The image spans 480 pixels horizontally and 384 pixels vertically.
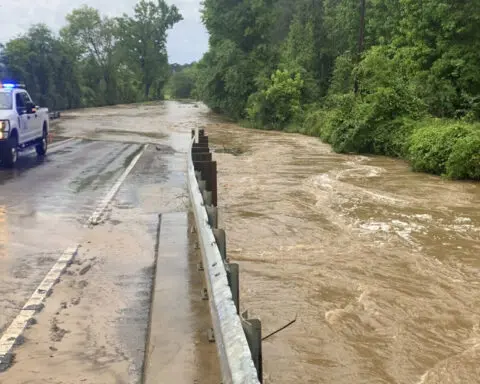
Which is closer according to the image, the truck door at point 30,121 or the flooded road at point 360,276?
the flooded road at point 360,276

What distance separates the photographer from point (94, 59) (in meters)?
81.3

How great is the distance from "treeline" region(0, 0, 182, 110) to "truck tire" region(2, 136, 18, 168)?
33600 mm

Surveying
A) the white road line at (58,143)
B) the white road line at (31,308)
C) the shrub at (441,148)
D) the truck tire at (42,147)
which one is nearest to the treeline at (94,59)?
the white road line at (58,143)

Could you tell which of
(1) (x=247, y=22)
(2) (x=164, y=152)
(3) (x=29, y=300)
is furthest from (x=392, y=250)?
(1) (x=247, y=22)

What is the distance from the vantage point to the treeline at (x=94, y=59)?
50.1 meters

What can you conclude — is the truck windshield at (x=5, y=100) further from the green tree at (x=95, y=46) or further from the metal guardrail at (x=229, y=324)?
the green tree at (x=95, y=46)

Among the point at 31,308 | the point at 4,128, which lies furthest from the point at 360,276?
the point at 4,128

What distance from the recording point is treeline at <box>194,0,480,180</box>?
70.1ft

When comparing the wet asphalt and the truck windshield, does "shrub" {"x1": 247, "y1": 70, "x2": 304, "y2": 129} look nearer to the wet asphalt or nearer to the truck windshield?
the wet asphalt

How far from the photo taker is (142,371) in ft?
12.3

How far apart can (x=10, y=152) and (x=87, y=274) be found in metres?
9.07

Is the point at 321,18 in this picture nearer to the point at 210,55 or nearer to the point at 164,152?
the point at 210,55

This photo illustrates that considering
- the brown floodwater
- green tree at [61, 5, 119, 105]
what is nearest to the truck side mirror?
the brown floodwater

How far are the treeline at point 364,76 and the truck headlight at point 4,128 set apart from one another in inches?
477
